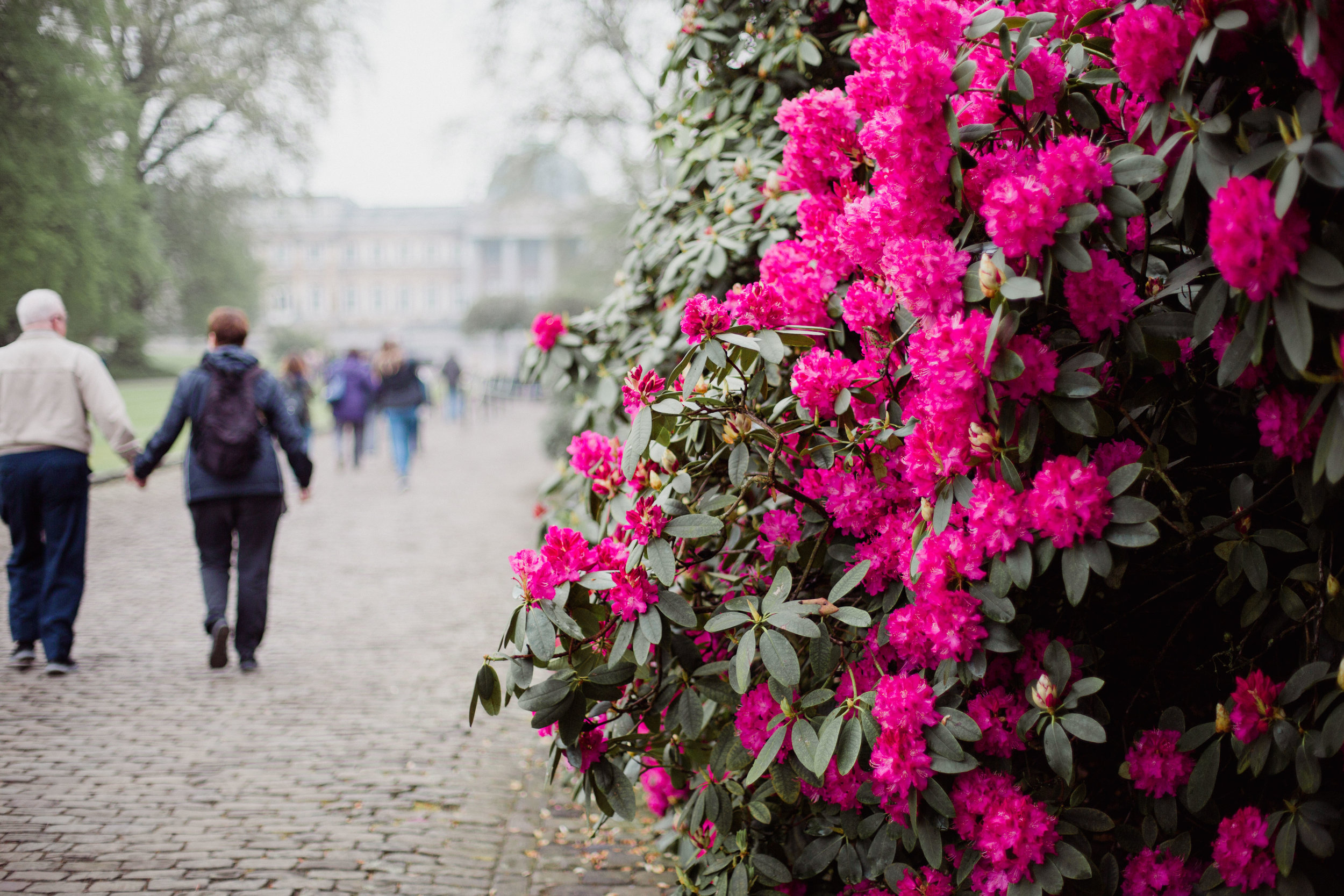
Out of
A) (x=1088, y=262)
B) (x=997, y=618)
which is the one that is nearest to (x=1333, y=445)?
(x=1088, y=262)

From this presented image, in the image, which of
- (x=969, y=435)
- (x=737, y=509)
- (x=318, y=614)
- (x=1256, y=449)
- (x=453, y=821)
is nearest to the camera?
(x=969, y=435)

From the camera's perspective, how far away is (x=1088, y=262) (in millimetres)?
1605

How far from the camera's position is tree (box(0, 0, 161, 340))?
6.44 m

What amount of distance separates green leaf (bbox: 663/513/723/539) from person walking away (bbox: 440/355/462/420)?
24071mm

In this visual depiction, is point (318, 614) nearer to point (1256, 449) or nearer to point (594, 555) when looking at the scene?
point (594, 555)

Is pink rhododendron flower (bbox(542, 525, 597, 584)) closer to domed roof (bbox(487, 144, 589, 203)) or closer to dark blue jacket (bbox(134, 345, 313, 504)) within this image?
dark blue jacket (bbox(134, 345, 313, 504))

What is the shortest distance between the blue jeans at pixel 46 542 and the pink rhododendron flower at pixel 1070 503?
15.7 ft

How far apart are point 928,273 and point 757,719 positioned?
1089 mm

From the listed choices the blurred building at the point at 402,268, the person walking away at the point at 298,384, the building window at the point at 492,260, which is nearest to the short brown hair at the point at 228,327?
the person walking away at the point at 298,384

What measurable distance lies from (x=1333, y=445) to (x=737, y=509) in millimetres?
1357

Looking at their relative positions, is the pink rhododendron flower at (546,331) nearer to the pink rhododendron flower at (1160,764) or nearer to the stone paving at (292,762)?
the stone paving at (292,762)

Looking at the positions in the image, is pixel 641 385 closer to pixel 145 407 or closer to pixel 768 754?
pixel 768 754

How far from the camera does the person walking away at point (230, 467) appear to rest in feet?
16.7

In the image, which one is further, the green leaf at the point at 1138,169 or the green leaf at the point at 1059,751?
the green leaf at the point at 1059,751
